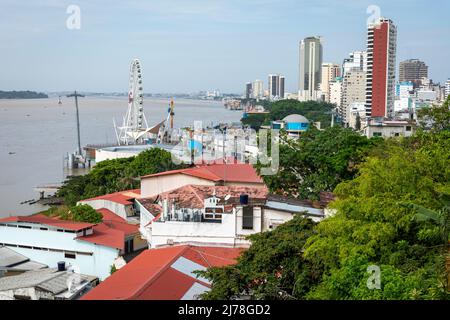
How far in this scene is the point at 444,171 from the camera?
4492 mm

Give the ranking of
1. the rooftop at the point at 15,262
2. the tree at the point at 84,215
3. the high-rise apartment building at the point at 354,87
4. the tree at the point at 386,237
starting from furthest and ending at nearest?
the high-rise apartment building at the point at 354,87 → the tree at the point at 84,215 → the rooftop at the point at 15,262 → the tree at the point at 386,237

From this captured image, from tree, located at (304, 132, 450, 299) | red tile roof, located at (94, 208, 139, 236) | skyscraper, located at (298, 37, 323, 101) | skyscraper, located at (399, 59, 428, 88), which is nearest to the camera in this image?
tree, located at (304, 132, 450, 299)

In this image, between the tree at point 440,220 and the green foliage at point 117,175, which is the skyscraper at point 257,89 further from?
the tree at point 440,220

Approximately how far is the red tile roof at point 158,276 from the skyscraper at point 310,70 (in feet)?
169

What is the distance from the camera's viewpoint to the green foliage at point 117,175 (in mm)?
12578

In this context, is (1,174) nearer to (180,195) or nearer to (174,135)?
(174,135)

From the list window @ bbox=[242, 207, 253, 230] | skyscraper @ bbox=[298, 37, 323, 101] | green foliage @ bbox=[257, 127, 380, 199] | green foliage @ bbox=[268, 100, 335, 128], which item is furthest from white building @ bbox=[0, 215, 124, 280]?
skyscraper @ bbox=[298, 37, 323, 101]

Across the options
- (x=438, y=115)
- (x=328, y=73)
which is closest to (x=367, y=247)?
(x=438, y=115)

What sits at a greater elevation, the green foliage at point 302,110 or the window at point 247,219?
the green foliage at point 302,110

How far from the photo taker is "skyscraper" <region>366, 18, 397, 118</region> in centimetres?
2997

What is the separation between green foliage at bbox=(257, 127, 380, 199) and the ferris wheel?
17.6m

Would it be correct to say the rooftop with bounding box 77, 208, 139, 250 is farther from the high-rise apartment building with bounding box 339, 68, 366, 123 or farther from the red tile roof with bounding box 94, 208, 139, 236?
the high-rise apartment building with bounding box 339, 68, 366, 123

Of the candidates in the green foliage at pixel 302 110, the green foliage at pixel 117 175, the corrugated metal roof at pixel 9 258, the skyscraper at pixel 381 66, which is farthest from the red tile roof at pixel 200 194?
the green foliage at pixel 302 110

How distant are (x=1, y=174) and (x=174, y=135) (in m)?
9.67
